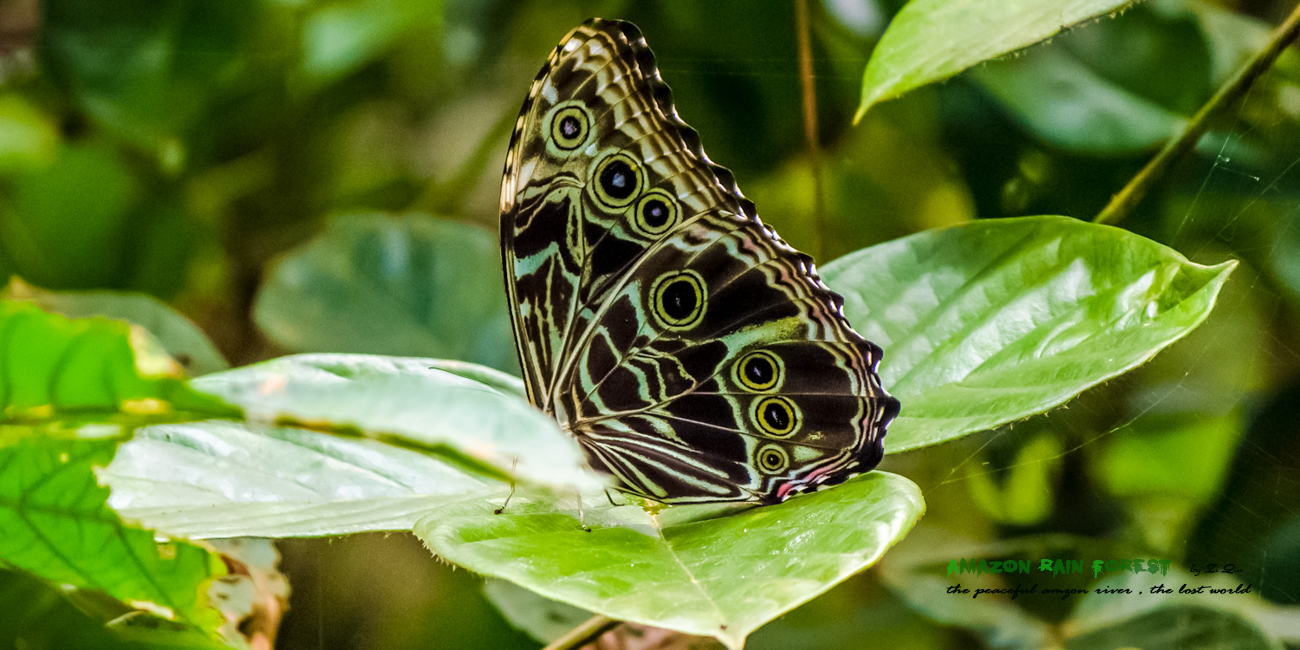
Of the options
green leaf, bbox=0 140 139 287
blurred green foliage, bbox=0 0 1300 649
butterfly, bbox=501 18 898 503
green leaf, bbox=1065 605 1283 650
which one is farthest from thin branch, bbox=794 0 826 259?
green leaf, bbox=0 140 139 287

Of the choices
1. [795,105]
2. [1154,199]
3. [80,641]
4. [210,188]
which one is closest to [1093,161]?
[1154,199]

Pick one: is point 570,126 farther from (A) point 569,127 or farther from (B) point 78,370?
(B) point 78,370

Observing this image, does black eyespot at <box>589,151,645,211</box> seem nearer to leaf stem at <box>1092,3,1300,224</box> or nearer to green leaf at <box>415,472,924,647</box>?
green leaf at <box>415,472,924,647</box>

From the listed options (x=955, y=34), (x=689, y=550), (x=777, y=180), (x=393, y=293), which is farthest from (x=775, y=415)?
(x=393, y=293)

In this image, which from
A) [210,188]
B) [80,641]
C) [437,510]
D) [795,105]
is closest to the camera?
[80,641]

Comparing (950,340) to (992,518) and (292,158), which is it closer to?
(992,518)
